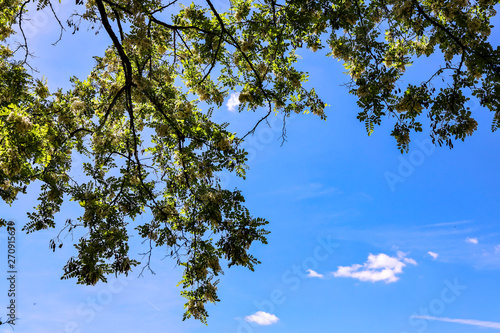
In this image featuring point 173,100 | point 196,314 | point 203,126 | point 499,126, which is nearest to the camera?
point 499,126

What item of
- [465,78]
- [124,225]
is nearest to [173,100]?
[124,225]

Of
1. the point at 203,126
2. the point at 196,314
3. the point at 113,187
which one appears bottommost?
the point at 196,314

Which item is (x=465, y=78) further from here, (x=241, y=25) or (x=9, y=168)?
(x=9, y=168)

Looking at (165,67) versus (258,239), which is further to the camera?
(165,67)

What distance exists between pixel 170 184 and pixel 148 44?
2.43 meters

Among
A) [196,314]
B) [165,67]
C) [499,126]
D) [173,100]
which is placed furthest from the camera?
[165,67]

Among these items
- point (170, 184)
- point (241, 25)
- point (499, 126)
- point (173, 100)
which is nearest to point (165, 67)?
point (173, 100)

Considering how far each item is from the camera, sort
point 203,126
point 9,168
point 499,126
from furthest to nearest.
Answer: point 203,126, point 9,168, point 499,126

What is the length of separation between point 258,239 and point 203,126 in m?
2.21

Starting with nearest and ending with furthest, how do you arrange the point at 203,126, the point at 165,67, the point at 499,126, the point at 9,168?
the point at 499,126 → the point at 9,168 → the point at 203,126 → the point at 165,67

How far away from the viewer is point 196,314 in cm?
588

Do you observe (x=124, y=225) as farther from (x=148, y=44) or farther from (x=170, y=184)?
(x=148, y=44)

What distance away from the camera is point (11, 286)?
295 inches

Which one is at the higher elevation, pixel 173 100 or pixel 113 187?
pixel 173 100
